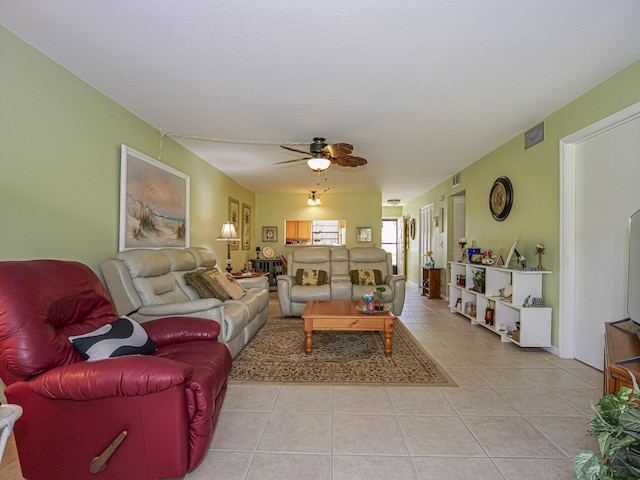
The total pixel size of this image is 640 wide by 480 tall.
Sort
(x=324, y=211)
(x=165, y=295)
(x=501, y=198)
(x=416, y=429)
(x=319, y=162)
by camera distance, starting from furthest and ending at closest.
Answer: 1. (x=324, y=211)
2. (x=501, y=198)
3. (x=319, y=162)
4. (x=165, y=295)
5. (x=416, y=429)

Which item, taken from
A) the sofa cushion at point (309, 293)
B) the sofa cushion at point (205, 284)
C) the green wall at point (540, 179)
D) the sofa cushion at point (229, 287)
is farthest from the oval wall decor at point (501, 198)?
the sofa cushion at point (205, 284)

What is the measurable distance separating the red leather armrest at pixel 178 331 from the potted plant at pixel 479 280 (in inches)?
147

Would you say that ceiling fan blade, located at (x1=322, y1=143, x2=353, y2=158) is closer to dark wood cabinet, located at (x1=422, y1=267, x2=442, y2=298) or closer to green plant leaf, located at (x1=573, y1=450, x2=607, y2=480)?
green plant leaf, located at (x1=573, y1=450, x2=607, y2=480)

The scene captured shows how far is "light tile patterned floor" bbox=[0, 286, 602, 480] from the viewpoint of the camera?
1.67 metres

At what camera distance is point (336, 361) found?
318cm

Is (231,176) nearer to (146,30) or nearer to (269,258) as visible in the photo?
(269,258)

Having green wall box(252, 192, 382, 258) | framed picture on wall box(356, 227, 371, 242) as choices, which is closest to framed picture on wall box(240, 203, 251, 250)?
green wall box(252, 192, 382, 258)

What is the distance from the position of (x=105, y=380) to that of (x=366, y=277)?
4.25 metres

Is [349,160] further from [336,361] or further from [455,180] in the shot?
[455,180]

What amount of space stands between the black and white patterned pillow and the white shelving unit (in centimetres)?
352

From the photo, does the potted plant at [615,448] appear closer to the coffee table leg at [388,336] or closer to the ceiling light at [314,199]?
the coffee table leg at [388,336]

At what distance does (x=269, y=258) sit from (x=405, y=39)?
21.5 ft

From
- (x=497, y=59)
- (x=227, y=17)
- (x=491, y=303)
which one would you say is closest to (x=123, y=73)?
(x=227, y=17)

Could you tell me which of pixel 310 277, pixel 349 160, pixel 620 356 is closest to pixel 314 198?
pixel 310 277
